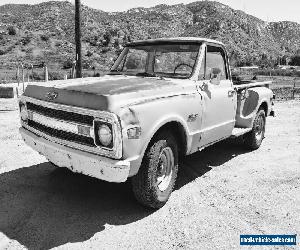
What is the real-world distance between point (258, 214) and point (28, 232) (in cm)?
251

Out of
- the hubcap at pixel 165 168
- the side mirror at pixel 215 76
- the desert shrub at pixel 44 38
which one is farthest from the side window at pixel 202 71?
the desert shrub at pixel 44 38

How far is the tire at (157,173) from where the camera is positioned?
386 cm

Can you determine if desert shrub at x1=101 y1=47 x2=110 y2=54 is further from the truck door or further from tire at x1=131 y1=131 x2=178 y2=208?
tire at x1=131 y1=131 x2=178 y2=208

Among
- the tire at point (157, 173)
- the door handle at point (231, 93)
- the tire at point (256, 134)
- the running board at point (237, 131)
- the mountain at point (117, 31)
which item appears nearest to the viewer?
the tire at point (157, 173)

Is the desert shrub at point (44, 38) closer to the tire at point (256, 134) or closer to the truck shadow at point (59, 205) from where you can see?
the tire at point (256, 134)

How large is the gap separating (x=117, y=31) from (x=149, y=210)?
242ft

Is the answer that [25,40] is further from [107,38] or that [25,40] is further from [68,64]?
[68,64]

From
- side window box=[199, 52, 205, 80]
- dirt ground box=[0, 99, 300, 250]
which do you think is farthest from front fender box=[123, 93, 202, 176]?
dirt ground box=[0, 99, 300, 250]

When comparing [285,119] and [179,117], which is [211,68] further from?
[285,119]

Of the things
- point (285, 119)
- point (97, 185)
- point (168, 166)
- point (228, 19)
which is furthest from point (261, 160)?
point (228, 19)

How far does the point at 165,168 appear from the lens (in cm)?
436

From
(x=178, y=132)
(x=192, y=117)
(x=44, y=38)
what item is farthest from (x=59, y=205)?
(x=44, y=38)

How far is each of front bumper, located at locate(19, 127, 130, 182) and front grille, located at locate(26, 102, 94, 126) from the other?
30 centimetres

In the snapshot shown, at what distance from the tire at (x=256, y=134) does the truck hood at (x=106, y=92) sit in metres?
2.82
